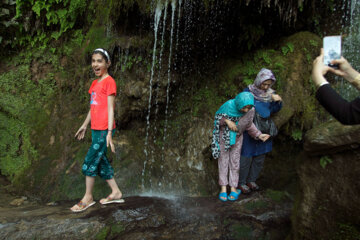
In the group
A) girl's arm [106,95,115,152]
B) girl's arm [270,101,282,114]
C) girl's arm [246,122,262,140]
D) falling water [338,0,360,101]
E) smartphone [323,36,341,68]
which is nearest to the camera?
smartphone [323,36,341,68]

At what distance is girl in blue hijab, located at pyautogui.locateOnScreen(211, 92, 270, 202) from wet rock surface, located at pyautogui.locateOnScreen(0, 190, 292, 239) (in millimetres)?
377

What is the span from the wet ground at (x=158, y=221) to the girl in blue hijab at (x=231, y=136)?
37 cm

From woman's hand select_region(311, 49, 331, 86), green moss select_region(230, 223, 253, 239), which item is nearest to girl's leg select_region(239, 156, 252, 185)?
green moss select_region(230, 223, 253, 239)

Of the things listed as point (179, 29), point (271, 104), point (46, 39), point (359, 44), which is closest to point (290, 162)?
point (271, 104)

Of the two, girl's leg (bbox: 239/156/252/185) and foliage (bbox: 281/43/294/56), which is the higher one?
foliage (bbox: 281/43/294/56)

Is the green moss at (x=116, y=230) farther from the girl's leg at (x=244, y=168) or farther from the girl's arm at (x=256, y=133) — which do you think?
the girl's arm at (x=256, y=133)

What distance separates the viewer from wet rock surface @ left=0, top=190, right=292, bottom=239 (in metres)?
3.05

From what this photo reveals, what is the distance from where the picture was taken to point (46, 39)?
6.98 meters

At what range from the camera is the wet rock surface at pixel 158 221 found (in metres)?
3.05

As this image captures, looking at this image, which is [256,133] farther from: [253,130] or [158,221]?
[158,221]

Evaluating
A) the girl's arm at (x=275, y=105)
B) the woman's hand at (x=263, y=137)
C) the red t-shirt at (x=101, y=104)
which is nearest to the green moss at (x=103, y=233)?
the red t-shirt at (x=101, y=104)

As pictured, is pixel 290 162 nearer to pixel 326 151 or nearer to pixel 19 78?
pixel 326 151

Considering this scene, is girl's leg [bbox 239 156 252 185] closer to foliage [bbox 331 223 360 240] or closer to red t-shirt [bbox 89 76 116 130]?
foliage [bbox 331 223 360 240]

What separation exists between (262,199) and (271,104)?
5.40ft
